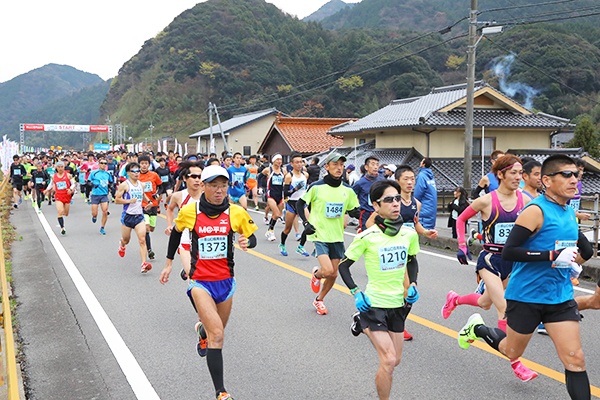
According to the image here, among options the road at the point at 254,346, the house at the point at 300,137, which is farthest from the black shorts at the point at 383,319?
the house at the point at 300,137

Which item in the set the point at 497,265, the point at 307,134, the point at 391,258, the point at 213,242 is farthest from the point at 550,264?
the point at 307,134

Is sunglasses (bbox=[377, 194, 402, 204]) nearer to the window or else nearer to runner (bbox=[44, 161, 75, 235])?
runner (bbox=[44, 161, 75, 235])

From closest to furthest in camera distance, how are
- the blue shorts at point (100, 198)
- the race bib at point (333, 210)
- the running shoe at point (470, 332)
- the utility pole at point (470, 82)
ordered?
1. the running shoe at point (470, 332)
2. the race bib at point (333, 210)
3. the blue shorts at point (100, 198)
4. the utility pole at point (470, 82)

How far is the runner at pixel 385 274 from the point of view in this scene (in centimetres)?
397

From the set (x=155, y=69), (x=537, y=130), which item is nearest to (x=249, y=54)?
(x=155, y=69)

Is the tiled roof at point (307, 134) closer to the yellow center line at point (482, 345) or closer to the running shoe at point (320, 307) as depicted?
the yellow center line at point (482, 345)

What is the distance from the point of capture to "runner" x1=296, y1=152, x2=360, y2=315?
6.61m

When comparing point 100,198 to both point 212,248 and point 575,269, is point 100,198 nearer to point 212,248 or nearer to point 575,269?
point 212,248

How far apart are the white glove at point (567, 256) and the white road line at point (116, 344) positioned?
326 centimetres

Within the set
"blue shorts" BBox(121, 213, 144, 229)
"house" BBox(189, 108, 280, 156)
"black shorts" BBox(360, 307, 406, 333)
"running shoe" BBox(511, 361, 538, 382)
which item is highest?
"house" BBox(189, 108, 280, 156)

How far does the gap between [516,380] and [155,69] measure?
11762 centimetres

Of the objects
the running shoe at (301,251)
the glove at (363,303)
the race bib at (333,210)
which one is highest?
the race bib at (333,210)

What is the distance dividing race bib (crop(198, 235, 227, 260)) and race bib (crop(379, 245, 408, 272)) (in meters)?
1.32

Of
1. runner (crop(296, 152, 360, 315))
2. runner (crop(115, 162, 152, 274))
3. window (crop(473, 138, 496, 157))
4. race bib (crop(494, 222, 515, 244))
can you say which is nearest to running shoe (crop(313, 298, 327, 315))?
runner (crop(296, 152, 360, 315))
